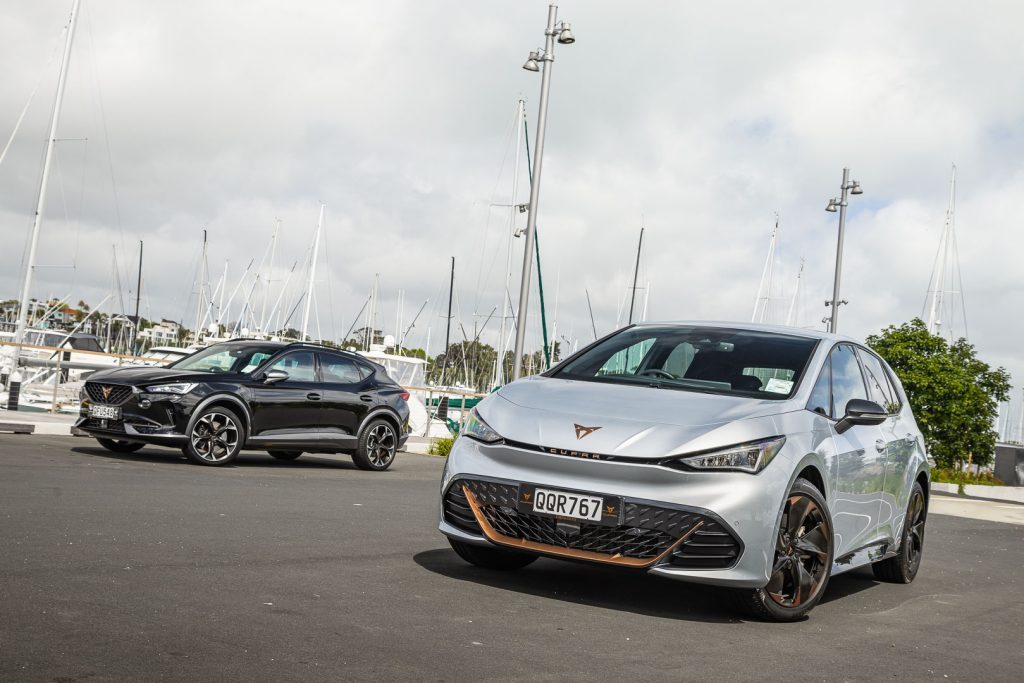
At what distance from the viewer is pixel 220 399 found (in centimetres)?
1352

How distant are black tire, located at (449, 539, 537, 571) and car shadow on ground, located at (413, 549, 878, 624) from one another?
0.16 feet

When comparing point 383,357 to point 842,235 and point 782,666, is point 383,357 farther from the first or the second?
point 782,666

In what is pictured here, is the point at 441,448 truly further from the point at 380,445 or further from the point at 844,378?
the point at 844,378

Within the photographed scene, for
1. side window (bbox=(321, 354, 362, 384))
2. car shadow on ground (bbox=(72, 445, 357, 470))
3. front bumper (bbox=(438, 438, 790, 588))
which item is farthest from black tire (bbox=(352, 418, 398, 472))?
front bumper (bbox=(438, 438, 790, 588))

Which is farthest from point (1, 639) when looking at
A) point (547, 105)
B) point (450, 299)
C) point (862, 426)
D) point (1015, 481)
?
point (450, 299)

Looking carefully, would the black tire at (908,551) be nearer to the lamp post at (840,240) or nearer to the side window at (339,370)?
the side window at (339,370)

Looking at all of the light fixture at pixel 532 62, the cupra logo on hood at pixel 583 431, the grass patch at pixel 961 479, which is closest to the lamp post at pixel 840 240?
the grass patch at pixel 961 479

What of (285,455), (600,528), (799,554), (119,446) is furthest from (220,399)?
(799,554)

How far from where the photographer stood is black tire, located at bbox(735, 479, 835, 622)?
589 centimetres

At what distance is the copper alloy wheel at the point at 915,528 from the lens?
27.0 ft

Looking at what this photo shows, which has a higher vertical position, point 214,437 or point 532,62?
point 532,62

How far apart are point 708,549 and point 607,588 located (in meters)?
1.16

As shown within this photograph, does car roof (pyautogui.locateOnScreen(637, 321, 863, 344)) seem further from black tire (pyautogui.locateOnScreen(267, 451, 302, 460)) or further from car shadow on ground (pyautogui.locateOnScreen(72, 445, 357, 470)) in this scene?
black tire (pyautogui.locateOnScreen(267, 451, 302, 460))

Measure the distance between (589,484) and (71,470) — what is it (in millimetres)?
7039
